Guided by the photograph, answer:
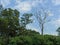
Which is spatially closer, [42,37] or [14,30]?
A: [42,37]

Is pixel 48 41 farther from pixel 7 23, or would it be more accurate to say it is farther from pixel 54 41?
pixel 7 23

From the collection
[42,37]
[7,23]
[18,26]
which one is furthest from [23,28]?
[42,37]

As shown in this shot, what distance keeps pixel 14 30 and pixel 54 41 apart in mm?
12515

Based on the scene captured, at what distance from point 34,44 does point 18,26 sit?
12781mm

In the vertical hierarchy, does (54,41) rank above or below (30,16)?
below

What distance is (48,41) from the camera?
35469 mm

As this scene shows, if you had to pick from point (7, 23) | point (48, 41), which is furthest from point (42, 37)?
point (7, 23)

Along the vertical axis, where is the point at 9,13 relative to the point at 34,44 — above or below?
above

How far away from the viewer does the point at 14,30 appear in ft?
152

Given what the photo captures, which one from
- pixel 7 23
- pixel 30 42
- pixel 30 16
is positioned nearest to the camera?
pixel 30 42

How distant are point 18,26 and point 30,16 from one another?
3.97 metres

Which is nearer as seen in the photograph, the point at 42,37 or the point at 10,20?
the point at 42,37

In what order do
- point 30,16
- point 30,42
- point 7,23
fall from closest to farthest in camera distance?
point 30,42, point 7,23, point 30,16

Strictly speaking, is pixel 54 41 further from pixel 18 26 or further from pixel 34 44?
pixel 18 26
